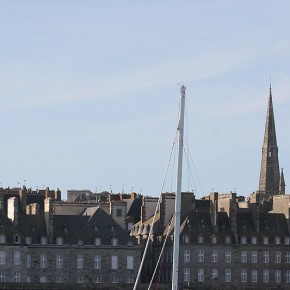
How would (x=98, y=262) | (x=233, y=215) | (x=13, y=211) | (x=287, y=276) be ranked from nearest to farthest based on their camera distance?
1. (x=13, y=211)
2. (x=98, y=262)
3. (x=233, y=215)
4. (x=287, y=276)

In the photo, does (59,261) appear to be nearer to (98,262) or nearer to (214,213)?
(98,262)

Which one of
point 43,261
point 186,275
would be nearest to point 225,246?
point 186,275

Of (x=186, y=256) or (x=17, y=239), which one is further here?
(x=186, y=256)

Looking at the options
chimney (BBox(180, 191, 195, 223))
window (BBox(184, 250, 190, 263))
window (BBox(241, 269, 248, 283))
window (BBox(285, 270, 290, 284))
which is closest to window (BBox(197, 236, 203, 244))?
window (BBox(184, 250, 190, 263))

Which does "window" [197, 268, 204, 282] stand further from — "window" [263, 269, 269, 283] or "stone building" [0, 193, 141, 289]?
"stone building" [0, 193, 141, 289]

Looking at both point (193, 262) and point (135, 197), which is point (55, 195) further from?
point (193, 262)

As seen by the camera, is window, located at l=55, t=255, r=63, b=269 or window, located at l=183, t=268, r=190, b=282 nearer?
window, located at l=55, t=255, r=63, b=269

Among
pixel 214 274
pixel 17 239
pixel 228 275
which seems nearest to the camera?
pixel 17 239

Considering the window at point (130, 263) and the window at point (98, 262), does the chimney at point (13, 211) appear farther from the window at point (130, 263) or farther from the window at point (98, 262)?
the window at point (130, 263)

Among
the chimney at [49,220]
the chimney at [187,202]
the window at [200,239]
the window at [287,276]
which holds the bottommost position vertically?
the window at [287,276]

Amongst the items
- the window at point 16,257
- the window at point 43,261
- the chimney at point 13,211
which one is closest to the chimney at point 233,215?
the window at point 43,261

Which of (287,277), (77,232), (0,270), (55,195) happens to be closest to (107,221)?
(77,232)

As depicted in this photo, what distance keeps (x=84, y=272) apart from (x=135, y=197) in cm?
2931

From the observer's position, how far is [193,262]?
474 ft
